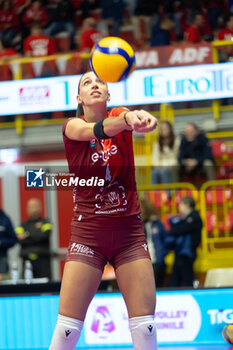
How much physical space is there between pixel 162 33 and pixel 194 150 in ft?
10.9

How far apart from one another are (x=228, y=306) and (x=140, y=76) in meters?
5.18

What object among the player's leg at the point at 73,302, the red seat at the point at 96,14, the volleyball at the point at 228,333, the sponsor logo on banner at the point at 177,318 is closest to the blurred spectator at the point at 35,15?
the red seat at the point at 96,14

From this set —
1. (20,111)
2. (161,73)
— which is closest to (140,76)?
(161,73)

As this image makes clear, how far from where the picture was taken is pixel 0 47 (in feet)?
40.8

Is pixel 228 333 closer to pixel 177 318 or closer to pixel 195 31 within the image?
pixel 177 318

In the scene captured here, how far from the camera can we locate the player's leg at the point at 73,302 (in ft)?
11.7

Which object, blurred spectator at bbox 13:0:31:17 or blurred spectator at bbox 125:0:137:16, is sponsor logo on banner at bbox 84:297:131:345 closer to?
blurred spectator at bbox 125:0:137:16

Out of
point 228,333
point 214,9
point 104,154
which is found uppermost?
point 214,9

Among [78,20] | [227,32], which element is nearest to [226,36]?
[227,32]

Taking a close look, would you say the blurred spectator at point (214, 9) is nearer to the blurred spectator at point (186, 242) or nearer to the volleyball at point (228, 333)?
the blurred spectator at point (186, 242)

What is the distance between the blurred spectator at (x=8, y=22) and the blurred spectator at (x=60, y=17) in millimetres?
821

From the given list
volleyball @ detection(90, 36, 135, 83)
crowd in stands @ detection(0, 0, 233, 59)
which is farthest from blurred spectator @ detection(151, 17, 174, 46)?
volleyball @ detection(90, 36, 135, 83)

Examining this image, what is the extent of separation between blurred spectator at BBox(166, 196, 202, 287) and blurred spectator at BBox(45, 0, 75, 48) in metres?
6.13

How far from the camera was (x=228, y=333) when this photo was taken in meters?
6.34
